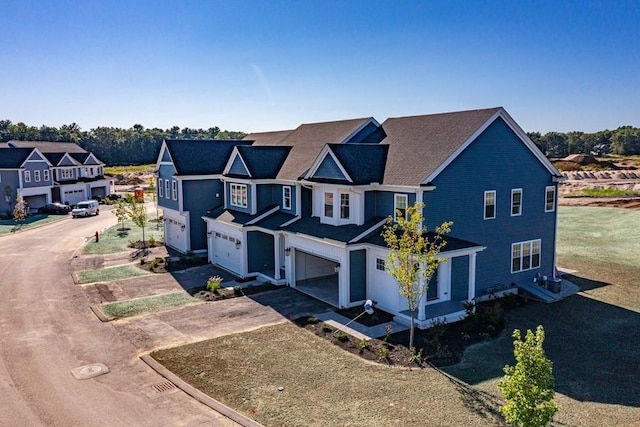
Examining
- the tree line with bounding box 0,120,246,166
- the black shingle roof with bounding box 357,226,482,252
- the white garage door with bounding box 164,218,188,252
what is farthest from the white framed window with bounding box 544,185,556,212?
the tree line with bounding box 0,120,246,166

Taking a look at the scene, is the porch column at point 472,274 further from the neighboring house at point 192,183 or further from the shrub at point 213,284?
the neighboring house at point 192,183

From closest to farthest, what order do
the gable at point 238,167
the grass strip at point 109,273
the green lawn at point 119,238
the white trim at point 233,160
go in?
the grass strip at point 109,273 → the white trim at point 233,160 → the gable at point 238,167 → the green lawn at point 119,238

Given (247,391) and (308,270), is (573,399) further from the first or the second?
(308,270)

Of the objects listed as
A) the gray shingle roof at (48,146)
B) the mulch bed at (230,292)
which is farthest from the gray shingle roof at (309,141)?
the gray shingle roof at (48,146)

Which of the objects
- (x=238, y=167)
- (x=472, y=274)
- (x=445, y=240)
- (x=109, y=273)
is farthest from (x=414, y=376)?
(x=109, y=273)

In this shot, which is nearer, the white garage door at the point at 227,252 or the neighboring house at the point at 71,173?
the white garage door at the point at 227,252

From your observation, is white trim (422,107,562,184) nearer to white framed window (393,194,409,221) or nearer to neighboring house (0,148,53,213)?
white framed window (393,194,409,221)
